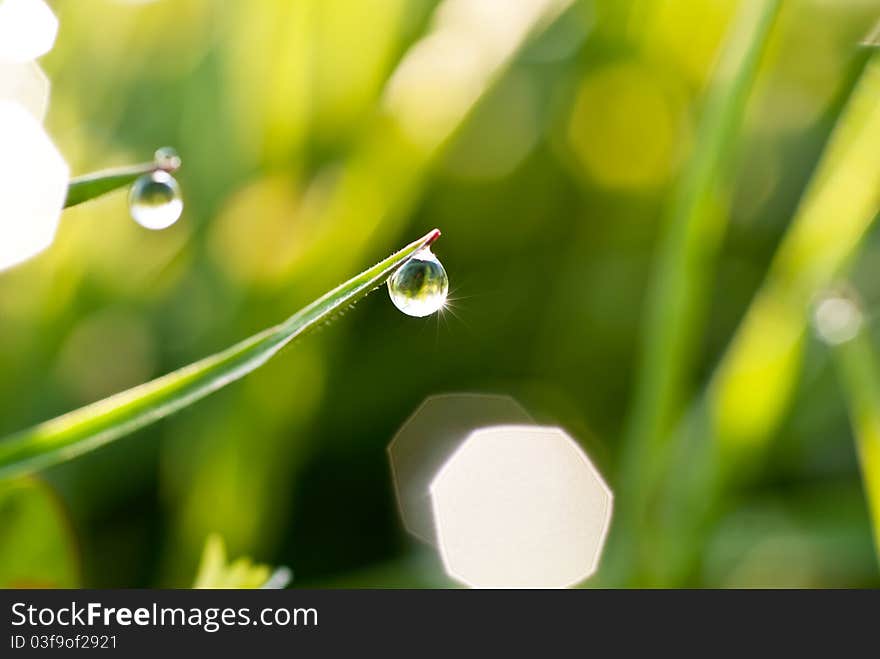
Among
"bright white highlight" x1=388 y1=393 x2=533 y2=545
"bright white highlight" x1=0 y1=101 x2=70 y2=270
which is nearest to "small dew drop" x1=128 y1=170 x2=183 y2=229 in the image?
"bright white highlight" x1=0 y1=101 x2=70 y2=270

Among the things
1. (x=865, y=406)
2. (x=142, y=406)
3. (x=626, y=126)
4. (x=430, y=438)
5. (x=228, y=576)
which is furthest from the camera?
(x=626, y=126)

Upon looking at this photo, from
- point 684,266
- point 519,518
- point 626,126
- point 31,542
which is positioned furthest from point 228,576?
point 626,126

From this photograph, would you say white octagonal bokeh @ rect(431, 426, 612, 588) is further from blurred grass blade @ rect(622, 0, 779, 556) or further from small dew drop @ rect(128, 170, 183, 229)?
small dew drop @ rect(128, 170, 183, 229)

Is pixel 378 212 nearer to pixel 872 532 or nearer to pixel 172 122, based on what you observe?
pixel 172 122

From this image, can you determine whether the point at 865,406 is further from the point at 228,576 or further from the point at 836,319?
the point at 228,576

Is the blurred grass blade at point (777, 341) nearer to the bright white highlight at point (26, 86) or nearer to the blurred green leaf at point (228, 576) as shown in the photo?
the blurred green leaf at point (228, 576)

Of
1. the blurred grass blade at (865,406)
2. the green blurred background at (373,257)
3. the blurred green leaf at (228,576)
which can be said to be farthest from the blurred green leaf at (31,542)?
the blurred grass blade at (865,406)
